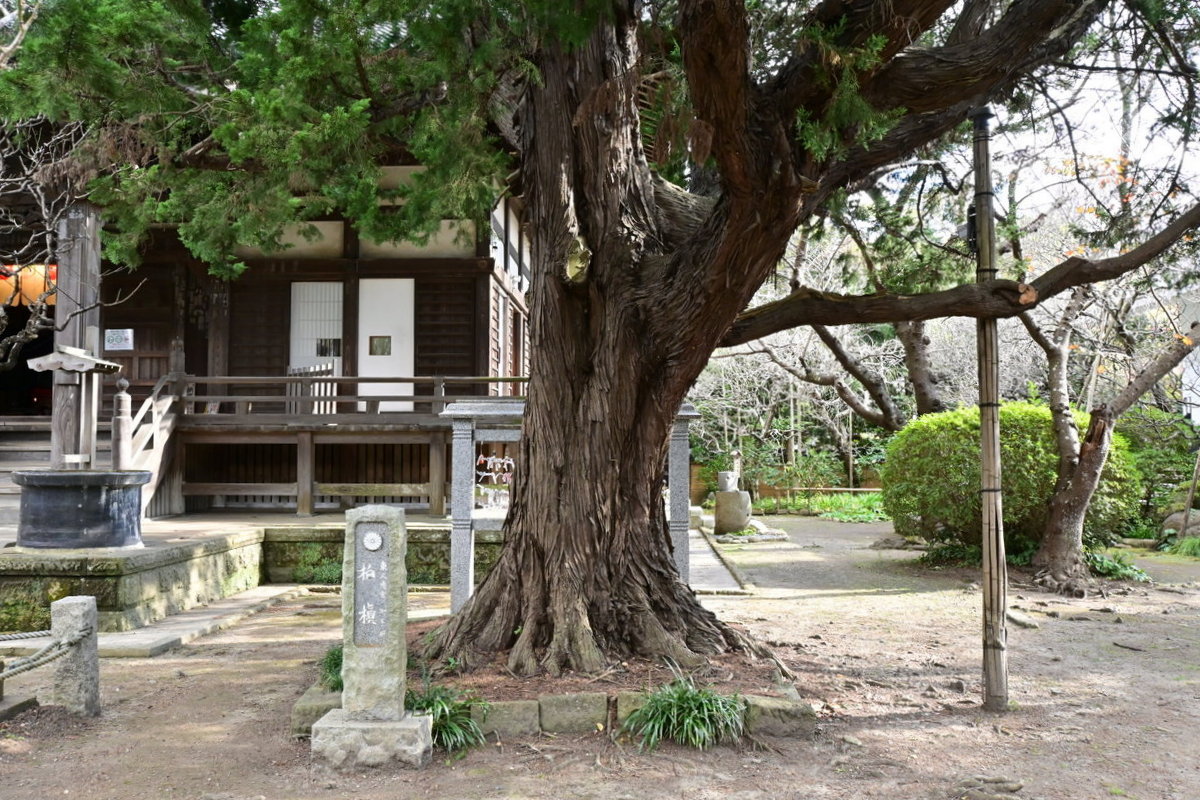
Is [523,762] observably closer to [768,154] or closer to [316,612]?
[768,154]

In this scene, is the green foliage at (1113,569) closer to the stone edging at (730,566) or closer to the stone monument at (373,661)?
the stone edging at (730,566)

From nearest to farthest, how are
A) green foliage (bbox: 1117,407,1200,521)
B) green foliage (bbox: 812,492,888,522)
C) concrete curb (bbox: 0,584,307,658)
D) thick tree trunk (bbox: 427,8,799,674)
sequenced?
1. thick tree trunk (bbox: 427,8,799,674)
2. concrete curb (bbox: 0,584,307,658)
3. green foliage (bbox: 1117,407,1200,521)
4. green foliage (bbox: 812,492,888,522)

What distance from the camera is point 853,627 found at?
7.93 metres

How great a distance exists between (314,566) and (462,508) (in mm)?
4235

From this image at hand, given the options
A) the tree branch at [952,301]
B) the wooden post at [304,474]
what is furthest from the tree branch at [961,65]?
the wooden post at [304,474]

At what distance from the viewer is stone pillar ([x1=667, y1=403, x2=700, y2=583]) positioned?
277 inches

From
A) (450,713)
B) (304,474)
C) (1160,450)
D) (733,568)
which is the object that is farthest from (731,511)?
(450,713)

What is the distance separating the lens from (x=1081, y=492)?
393 inches

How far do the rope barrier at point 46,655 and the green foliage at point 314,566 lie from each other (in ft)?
17.7

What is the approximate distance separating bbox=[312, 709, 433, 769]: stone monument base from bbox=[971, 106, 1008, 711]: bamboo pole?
339cm

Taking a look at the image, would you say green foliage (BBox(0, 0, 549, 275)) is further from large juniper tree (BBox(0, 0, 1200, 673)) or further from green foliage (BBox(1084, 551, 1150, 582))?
green foliage (BBox(1084, 551, 1150, 582))

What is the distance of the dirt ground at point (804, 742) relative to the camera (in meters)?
4.19

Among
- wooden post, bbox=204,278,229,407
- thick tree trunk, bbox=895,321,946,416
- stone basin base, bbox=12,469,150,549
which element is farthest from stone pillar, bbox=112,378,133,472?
thick tree trunk, bbox=895,321,946,416

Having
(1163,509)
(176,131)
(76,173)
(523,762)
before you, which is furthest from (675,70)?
(1163,509)
